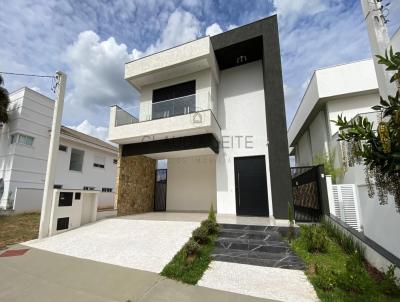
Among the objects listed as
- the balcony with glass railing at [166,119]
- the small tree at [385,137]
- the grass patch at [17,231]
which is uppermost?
the balcony with glass railing at [166,119]

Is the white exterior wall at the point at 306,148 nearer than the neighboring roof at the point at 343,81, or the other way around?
the neighboring roof at the point at 343,81

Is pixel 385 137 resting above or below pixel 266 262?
above

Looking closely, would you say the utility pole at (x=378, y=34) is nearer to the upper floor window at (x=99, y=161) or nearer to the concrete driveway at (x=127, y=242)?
the concrete driveway at (x=127, y=242)

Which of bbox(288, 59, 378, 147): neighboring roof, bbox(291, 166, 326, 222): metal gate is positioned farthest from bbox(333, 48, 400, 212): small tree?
bbox(288, 59, 378, 147): neighboring roof

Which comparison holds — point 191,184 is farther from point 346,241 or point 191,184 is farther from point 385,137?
point 385,137

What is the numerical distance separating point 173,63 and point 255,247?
27.4 ft

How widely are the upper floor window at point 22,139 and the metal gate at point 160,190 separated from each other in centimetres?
874

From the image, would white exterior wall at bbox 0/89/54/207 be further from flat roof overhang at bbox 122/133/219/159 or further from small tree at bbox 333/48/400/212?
small tree at bbox 333/48/400/212

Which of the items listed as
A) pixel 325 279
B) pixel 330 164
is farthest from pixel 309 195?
pixel 325 279

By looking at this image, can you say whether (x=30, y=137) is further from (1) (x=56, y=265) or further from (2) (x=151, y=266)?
(2) (x=151, y=266)

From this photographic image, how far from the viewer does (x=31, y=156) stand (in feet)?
41.7

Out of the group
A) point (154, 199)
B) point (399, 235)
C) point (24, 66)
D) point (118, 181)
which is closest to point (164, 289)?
point (399, 235)

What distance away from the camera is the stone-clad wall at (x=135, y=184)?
382 inches

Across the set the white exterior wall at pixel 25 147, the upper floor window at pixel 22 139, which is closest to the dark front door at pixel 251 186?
the white exterior wall at pixel 25 147
